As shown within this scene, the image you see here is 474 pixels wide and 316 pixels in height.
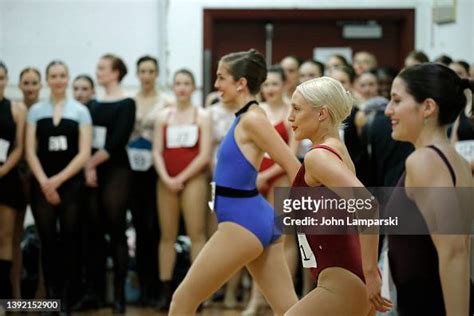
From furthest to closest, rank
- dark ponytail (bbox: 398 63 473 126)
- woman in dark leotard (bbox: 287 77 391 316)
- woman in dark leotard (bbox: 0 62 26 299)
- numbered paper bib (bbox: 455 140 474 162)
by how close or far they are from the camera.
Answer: woman in dark leotard (bbox: 0 62 26 299)
numbered paper bib (bbox: 455 140 474 162)
dark ponytail (bbox: 398 63 473 126)
woman in dark leotard (bbox: 287 77 391 316)

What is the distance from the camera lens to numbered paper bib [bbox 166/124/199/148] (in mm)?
6488

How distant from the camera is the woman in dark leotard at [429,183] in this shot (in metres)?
2.65

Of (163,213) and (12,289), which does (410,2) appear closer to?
(163,213)

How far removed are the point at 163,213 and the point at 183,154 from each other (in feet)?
1.53

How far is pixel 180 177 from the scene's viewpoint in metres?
6.43

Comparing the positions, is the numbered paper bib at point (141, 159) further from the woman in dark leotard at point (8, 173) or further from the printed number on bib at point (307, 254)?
the printed number on bib at point (307, 254)

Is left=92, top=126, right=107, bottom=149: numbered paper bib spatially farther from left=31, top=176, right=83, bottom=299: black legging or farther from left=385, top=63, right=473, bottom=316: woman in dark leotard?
left=385, top=63, right=473, bottom=316: woman in dark leotard

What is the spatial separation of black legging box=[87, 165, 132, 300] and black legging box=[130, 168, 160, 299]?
8.8 inches

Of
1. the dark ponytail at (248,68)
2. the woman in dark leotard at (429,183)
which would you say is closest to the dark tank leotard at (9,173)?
the dark ponytail at (248,68)

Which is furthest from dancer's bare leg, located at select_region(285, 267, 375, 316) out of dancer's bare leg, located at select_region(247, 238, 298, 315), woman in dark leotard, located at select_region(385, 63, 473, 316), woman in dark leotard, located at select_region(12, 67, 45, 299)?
woman in dark leotard, located at select_region(12, 67, 45, 299)

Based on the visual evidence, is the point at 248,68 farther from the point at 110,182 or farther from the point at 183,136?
the point at 110,182

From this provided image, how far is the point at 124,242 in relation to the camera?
Answer: 643cm

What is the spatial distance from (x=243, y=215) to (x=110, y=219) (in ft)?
8.38

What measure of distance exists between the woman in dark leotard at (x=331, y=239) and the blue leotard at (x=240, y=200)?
99 centimetres
